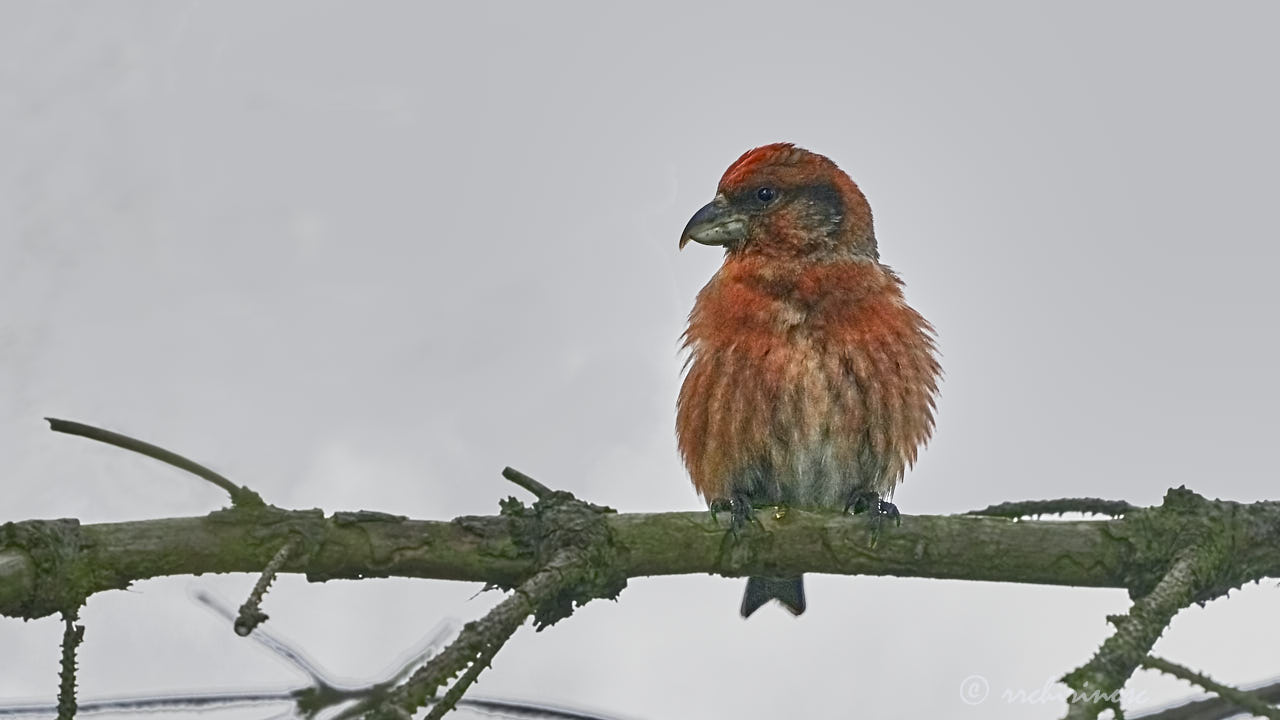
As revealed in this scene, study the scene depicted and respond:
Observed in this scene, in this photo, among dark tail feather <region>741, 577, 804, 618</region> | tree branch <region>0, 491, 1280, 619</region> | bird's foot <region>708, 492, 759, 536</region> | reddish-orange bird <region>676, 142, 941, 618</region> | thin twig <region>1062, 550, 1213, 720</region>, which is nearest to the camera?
thin twig <region>1062, 550, 1213, 720</region>

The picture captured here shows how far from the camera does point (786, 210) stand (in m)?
6.20

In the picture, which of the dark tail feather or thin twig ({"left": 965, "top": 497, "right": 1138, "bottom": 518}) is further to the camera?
the dark tail feather

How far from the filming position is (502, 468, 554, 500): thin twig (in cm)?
376

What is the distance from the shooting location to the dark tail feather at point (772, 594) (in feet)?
20.9

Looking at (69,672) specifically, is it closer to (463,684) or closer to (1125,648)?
(463,684)

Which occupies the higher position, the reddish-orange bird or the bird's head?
the bird's head

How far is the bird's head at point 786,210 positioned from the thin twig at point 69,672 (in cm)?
349

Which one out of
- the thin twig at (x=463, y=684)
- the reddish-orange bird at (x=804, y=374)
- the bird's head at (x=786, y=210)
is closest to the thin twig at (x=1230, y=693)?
the thin twig at (x=463, y=684)

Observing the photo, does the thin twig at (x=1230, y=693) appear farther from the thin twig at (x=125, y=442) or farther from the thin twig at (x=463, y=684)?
the thin twig at (x=125, y=442)

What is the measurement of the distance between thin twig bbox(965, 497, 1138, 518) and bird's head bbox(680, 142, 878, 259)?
195cm

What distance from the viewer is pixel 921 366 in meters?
5.78

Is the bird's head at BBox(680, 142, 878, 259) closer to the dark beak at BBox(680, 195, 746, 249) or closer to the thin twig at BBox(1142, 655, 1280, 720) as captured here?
the dark beak at BBox(680, 195, 746, 249)

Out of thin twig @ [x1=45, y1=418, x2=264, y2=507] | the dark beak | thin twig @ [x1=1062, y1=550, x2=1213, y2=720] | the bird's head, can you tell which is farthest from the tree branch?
the dark beak

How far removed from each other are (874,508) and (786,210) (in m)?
1.95
